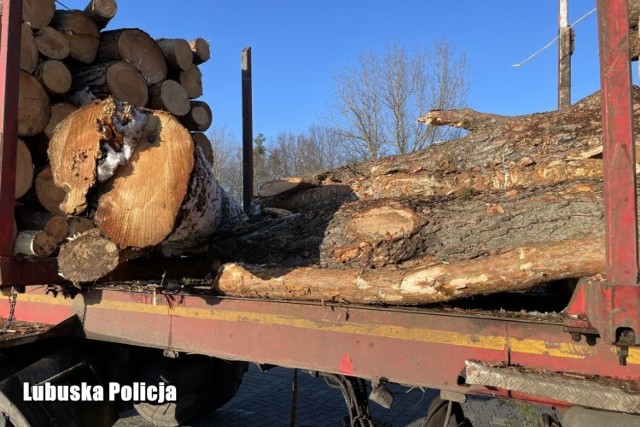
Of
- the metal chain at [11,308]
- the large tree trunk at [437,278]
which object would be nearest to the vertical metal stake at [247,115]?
the metal chain at [11,308]

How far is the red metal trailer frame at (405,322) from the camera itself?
180cm

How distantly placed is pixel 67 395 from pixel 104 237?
1282mm

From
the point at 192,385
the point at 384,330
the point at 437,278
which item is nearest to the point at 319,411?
the point at 192,385

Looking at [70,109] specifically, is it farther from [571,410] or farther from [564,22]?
[564,22]

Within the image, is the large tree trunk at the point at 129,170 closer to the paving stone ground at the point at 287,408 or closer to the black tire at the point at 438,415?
the black tire at the point at 438,415

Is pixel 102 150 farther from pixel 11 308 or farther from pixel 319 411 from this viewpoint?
pixel 319 411

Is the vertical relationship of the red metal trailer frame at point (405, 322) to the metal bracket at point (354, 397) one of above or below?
above

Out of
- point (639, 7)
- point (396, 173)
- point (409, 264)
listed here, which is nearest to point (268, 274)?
point (409, 264)

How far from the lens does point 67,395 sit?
3498 mm

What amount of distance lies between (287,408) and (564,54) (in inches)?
232

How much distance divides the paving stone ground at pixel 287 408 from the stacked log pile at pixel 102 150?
2.39 m

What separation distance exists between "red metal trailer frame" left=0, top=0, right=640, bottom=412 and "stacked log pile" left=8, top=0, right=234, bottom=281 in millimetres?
407

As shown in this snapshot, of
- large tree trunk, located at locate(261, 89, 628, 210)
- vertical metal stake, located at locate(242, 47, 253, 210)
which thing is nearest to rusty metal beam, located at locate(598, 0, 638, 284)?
large tree trunk, located at locate(261, 89, 628, 210)

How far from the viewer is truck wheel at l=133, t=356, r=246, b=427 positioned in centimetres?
421
